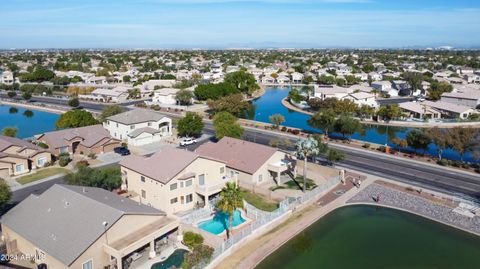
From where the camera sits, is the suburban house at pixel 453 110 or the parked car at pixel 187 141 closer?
the parked car at pixel 187 141

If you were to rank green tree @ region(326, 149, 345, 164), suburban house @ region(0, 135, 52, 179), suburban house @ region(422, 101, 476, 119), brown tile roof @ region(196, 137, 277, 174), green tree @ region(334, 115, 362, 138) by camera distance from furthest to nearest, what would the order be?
suburban house @ region(422, 101, 476, 119)
green tree @ region(334, 115, 362, 138)
green tree @ region(326, 149, 345, 164)
suburban house @ region(0, 135, 52, 179)
brown tile roof @ region(196, 137, 277, 174)

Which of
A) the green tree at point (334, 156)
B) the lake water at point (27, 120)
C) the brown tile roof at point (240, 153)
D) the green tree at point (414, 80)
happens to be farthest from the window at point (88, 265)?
the green tree at point (414, 80)

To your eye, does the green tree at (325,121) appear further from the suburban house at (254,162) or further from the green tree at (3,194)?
the green tree at (3,194)

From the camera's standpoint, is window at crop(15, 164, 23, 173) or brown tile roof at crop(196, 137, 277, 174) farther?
window at crop(15, 164, 23, 173)

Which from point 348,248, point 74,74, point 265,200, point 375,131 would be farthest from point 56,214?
point 74,74

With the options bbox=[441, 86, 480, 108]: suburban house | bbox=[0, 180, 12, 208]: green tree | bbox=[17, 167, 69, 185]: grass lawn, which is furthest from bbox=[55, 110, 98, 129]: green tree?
bbox=[441, 86, 480, 108]: suburban house

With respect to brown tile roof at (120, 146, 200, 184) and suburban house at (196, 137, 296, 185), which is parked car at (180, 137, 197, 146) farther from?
brown tile roof at (120, 146, 200, 184)

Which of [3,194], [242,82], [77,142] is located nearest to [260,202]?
[3,194]
